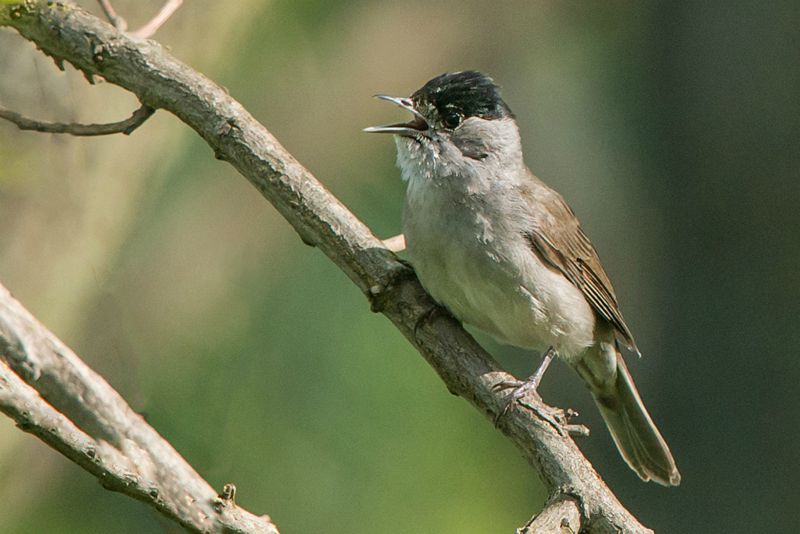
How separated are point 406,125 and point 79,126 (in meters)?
1.46

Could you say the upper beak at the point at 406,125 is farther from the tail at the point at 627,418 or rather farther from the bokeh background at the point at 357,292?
the bokeh background at the point at 357,292

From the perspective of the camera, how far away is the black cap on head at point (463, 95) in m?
4.30

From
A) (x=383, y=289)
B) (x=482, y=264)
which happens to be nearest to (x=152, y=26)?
→ (x=383, y=289)

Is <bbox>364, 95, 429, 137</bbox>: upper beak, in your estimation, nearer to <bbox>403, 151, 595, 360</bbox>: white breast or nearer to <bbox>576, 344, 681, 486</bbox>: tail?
<bbox>403, 151, 595, 360</bbox>: white breast

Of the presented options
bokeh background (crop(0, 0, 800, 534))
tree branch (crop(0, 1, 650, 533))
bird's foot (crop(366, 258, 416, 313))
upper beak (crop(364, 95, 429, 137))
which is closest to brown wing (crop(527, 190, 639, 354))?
upper beak (crop(364, 95, 429, 137))

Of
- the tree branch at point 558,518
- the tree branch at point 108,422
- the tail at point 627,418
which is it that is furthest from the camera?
the tail at point 627,418

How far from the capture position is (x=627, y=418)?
4824 mm

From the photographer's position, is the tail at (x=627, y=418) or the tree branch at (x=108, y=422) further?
the tail at (x=627, y=418)

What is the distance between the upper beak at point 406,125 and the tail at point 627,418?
1.37m

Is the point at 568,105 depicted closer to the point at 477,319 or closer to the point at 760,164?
the point at 760,164

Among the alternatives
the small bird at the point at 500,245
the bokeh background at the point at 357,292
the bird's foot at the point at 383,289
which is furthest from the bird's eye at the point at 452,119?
the bokeh background at the point at 357,292

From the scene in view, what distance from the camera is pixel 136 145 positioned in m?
5.93

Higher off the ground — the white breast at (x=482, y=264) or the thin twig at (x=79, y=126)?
the thin twig at (x=79, y=126)

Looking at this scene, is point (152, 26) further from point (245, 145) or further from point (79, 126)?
point (245, 145)
